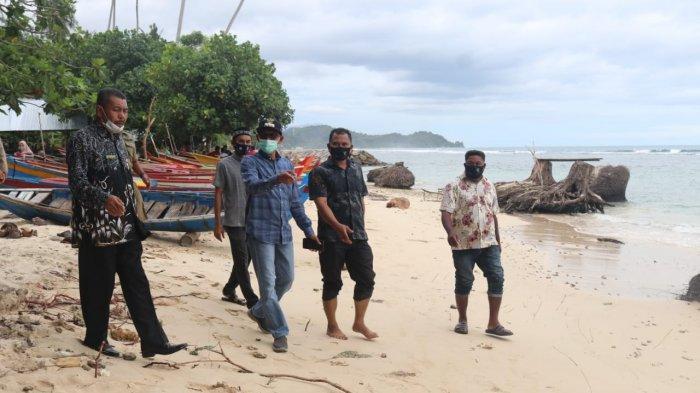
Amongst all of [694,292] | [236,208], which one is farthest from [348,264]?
[694,292]

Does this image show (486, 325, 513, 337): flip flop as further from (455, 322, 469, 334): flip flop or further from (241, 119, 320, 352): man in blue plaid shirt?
(241, 119, 320, 352): man in blue plaid shirt

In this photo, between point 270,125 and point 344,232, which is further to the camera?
point 344,232

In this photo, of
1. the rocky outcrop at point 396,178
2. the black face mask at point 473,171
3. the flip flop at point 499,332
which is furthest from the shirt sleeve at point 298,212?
the rocky outcrop at point 396,178

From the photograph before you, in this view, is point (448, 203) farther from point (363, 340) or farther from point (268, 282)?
point (268, 282)

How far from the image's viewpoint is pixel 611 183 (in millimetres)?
26312

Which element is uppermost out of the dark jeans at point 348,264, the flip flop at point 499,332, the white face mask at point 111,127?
the white face mask at point 111,127

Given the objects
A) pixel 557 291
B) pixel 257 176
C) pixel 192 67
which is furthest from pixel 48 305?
pixel 192 67

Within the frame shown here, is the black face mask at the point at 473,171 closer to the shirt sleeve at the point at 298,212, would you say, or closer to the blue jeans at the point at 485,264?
the blue jeans at the point at 485,264

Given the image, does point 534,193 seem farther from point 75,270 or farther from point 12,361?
point 12,361

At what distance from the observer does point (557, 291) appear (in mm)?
9242

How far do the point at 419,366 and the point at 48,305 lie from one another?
2831 millimetres

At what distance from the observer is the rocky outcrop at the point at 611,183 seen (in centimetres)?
2631

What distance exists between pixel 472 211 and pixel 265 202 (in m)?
2.05

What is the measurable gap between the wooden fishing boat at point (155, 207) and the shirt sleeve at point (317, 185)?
4681 mm
